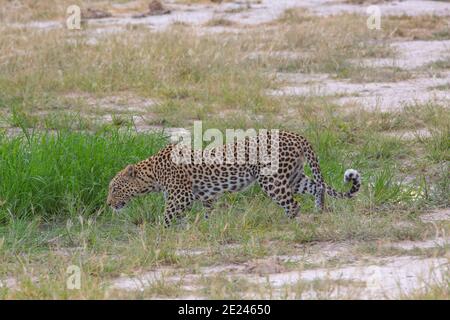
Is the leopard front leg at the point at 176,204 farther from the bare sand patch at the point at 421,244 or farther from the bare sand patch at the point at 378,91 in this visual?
the bare sand patch at the point at 378,91

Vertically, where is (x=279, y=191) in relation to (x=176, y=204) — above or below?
above

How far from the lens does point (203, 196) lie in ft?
24.0

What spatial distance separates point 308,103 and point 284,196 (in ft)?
10.9

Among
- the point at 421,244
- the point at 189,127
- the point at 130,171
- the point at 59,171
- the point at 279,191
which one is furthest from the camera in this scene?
the point at 189,127

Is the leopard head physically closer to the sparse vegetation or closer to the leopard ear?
the leopard ear

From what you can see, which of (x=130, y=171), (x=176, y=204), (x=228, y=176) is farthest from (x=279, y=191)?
(x=130, y=171)

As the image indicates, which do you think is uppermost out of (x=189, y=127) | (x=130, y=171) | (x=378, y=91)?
(x=130, y=171)

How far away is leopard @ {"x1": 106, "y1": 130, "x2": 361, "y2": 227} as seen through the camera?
707 cm

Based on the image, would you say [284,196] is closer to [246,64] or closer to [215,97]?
[215,97]

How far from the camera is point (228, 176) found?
712cm

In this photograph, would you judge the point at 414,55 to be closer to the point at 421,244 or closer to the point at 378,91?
the point at 378,91

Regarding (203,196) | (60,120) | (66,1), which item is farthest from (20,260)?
(66,1)

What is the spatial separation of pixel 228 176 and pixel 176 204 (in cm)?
41

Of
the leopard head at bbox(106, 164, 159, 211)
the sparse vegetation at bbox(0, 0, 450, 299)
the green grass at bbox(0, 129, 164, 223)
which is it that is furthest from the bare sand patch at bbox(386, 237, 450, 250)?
the green grass at bbox(0, 129, 164, 223)
